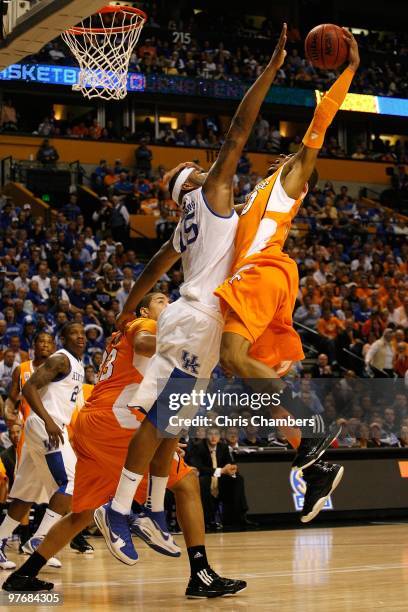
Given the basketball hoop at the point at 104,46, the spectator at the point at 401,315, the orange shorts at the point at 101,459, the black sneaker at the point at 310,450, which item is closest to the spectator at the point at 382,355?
the spectator at the point at 401,315

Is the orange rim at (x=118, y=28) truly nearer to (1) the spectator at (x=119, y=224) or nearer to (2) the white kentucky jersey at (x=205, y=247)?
(2) the white kentucky jersey at (x=205, y=247)

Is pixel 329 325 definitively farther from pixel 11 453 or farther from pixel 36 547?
pixel 36 547

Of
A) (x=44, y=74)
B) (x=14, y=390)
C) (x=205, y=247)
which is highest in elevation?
(x=205, y=247)

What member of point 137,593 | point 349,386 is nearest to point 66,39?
point 137,593

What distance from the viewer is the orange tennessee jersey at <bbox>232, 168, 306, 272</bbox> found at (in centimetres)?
530

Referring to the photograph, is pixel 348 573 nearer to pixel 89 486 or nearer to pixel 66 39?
pixel 89 486

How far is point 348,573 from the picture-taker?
Result: 6672mm

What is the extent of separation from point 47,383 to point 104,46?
3.43 metres

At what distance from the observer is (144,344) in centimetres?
567

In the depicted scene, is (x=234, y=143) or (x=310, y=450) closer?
(x=310, y=450)

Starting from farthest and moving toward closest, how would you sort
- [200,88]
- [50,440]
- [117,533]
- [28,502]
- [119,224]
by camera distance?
[200,88] → [119,224] → [28,502] → [50,440] → [117,533]

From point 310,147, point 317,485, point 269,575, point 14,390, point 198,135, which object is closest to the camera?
point 317,485

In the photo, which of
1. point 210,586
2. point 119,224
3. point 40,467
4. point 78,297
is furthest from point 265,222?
point 119,224

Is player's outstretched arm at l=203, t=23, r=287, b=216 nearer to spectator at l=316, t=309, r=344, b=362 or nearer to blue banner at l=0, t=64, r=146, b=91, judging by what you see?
spectator at l=316, t=309, r=344, b=362
